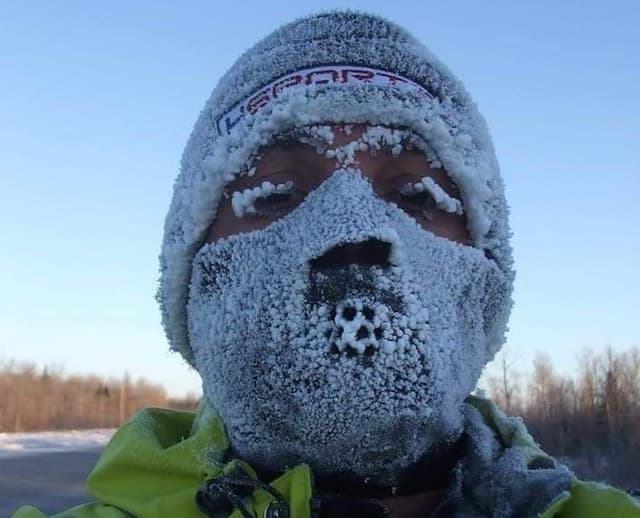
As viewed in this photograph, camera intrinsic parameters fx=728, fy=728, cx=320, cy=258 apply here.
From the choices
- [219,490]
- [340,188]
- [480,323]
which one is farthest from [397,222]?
[219,490]

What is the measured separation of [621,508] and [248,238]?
637 mm

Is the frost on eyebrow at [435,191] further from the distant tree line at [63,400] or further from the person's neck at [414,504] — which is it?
Result: the distant tree line at [63,400]

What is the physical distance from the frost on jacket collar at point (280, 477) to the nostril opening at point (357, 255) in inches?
10.7

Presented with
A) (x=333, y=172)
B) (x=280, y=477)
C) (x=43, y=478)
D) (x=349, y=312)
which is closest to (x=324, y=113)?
(x=333, y=172)

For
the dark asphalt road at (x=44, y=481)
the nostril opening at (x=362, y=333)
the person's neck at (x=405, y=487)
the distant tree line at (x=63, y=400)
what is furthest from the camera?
the distant tree line at (x=63, y=400)

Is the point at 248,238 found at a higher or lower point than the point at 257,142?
lower

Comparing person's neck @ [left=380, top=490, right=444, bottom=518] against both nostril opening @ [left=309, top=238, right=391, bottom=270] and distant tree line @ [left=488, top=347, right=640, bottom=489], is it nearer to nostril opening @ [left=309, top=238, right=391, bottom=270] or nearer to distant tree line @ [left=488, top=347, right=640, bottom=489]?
nostril opening @ [left=309, top=238, right=391, bottom=270]

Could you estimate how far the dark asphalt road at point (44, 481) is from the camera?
722 centimetres

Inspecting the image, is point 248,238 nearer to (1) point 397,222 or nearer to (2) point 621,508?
(1) point 397,222

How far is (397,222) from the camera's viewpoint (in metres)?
1.01

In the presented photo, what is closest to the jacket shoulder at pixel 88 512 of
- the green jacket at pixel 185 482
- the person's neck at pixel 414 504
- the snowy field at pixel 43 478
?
the green jacket at pixel 185 482

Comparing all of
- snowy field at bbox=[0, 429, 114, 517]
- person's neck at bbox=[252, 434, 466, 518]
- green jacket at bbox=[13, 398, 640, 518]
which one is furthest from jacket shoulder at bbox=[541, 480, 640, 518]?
snowy field at bbox=[0, 429, 114, 517]

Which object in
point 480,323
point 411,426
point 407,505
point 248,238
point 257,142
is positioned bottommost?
point 407,505

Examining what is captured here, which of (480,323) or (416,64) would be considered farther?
(416,64)
